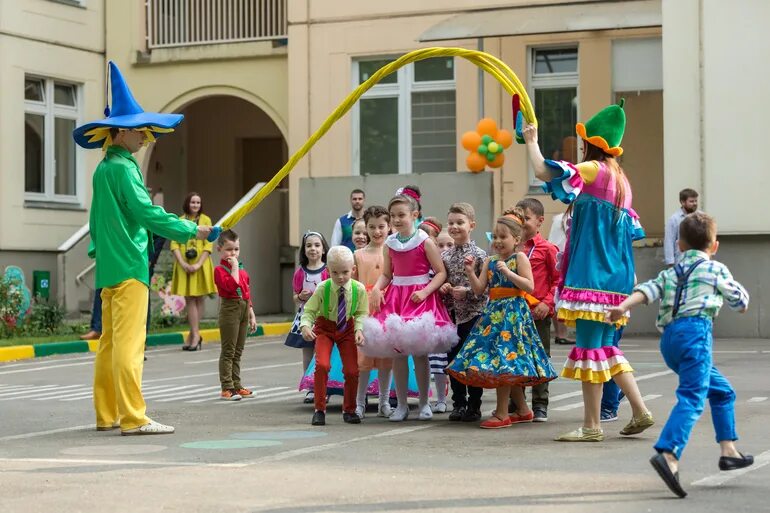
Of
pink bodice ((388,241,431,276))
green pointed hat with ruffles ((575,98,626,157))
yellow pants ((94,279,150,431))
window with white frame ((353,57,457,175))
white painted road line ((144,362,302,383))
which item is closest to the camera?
green pointed hat with ruffles ((575,98,626,157))

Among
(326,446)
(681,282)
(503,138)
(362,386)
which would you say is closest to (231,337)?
(362,386)

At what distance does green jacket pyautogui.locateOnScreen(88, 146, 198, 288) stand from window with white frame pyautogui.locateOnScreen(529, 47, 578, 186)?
13.0 meters

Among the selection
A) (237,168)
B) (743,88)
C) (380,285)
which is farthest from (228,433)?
(237,168)

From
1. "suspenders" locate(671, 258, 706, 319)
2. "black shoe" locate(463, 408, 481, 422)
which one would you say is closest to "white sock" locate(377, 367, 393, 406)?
"black shoe" locate(463, 408, 481, 422)

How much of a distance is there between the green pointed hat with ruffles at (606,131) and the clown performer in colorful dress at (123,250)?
2.70 m

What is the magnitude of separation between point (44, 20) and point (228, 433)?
56.2 feet

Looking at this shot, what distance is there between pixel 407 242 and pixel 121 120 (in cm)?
224

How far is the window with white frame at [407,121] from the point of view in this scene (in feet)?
77.6

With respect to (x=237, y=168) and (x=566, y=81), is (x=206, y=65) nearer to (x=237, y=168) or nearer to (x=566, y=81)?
(x=237, y=168)

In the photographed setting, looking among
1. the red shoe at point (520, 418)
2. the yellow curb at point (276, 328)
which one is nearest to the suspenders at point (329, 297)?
the red shoe at point (520, 418)

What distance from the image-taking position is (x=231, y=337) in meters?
12.6

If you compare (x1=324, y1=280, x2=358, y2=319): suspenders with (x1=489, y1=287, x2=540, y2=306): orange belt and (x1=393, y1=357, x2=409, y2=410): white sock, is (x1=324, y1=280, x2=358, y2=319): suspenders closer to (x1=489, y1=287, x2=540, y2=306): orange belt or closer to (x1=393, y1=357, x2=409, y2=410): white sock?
(x1=393, y1=357, x2=409, y2=410): white sock

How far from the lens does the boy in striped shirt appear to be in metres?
7.46

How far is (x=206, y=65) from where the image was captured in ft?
85.7
